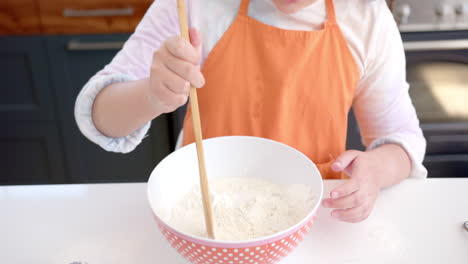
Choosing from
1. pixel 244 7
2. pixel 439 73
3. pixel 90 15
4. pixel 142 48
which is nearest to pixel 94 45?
pixel 90 15

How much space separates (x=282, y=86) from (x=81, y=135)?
0.98m

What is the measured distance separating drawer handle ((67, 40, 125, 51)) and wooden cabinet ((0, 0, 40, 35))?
111 mm

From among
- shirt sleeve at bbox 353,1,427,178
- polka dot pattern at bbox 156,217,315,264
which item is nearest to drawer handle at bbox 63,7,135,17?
shirt sleeve at bbox 353,1,427,178

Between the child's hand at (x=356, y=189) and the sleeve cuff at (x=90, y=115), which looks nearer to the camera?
the child's hand at (x=356, y=189)

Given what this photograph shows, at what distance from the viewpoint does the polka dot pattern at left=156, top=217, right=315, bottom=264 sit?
0.50 metres

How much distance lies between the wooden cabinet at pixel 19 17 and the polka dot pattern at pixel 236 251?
111cm

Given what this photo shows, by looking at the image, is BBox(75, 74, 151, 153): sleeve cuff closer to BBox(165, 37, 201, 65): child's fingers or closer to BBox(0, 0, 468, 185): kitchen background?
BBox(165, 37, 201, 65): child's fingers

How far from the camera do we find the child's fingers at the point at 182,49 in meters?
0.53

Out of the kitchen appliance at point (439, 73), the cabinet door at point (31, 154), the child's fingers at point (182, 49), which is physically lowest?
the cabinet door at point (31, 154)

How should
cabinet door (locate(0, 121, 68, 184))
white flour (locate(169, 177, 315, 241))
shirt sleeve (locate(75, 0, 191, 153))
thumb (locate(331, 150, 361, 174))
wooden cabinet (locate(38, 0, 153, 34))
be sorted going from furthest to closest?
cabinet door (locate(0, 121, 68, 184)) < wooden cabinet (locate(38, 0, 153, 34)) < shirt sleeve (locate(75, 0, 191, 153)) < thumb (locate(331, 150, 361, 174)) < white flour (locate(169, 177, 315, 241))

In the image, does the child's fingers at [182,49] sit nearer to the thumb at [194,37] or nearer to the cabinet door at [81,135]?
the thumb at [194,37]

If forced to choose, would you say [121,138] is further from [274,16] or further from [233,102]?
[274,16]

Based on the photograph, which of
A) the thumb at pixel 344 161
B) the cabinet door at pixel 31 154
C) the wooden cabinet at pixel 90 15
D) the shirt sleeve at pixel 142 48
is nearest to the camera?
the thumb at pixel 344 161

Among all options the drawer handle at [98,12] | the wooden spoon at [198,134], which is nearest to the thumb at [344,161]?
the wooden spoon at [198,134]
